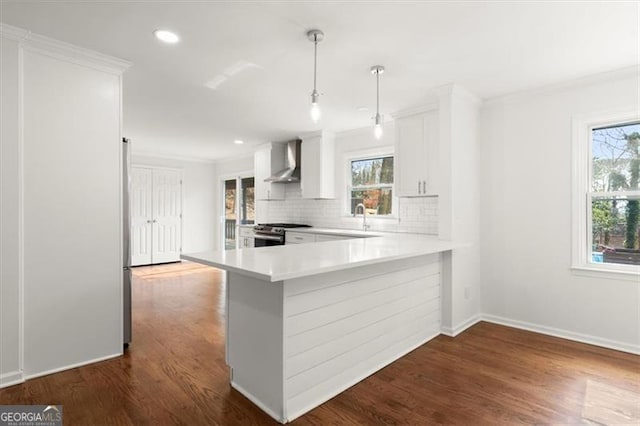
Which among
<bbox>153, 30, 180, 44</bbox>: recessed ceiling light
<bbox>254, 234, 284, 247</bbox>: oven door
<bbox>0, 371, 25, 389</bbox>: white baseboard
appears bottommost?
<bbox>0, 371, 25, 389</bbox>: white baseboard

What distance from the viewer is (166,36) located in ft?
7.91

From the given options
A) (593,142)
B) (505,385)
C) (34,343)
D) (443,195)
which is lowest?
(505,385)

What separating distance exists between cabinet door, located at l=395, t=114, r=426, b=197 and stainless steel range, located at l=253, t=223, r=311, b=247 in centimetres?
214

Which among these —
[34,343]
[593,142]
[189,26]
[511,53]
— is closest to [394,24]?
[511,53]

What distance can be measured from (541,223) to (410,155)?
4.98ft

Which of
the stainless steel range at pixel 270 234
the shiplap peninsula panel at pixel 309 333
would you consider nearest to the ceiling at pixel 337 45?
the shiplap peninsula panel at pixel 309 333

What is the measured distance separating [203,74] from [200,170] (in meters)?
5.38

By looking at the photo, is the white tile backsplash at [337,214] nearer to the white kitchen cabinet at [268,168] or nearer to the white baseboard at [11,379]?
the white kitchen cabinet at [268,168]

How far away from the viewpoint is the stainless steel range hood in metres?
5.85

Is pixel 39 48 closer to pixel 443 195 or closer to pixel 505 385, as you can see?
pixel 443 195

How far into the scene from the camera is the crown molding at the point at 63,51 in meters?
2.29

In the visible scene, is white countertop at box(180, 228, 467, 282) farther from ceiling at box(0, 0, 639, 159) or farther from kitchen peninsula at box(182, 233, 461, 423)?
ceiling at box(0, 0, 639, 159)

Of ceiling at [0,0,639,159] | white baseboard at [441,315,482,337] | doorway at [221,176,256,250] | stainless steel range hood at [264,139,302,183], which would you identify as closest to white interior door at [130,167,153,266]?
doorway at [221,176,256,250]

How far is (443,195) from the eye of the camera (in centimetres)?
346
